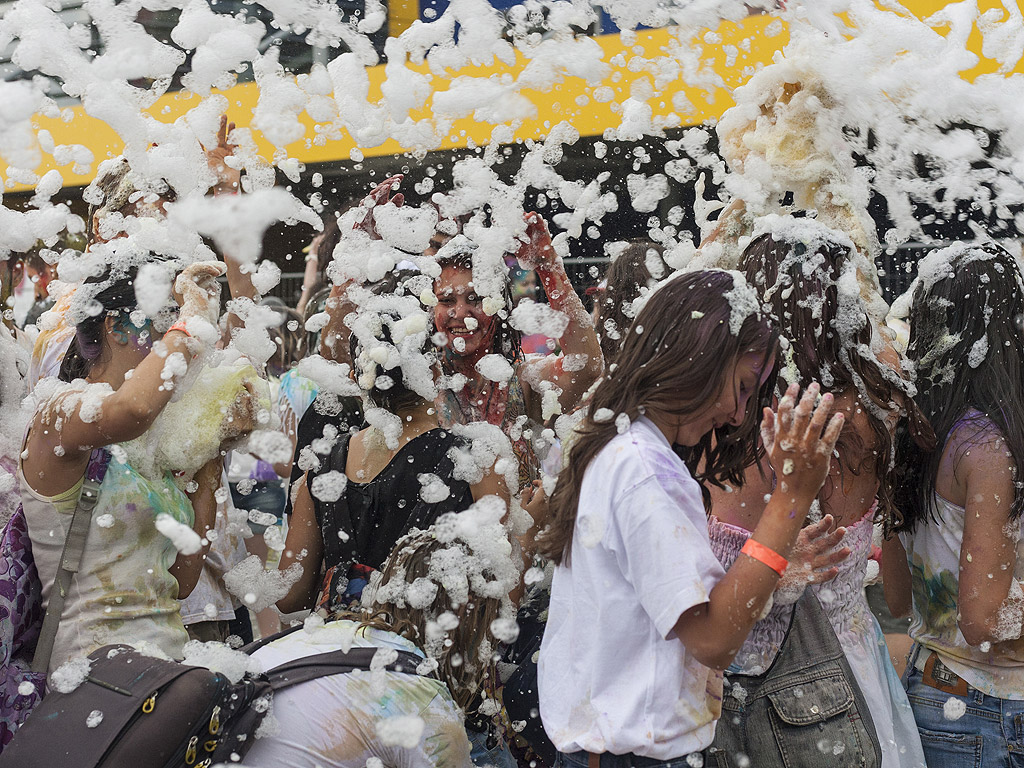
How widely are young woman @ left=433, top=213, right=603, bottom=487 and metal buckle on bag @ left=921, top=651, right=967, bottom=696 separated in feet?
3.27

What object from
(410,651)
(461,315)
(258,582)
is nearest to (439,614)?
(410,651)

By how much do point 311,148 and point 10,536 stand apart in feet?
14.5

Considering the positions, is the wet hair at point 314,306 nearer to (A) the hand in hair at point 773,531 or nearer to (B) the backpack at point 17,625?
(B) the backpack at point 17,625

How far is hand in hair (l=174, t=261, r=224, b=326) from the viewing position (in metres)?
2.02

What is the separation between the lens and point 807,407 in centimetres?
145

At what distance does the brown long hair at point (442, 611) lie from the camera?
6.10 feet

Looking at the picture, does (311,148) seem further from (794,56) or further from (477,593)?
(477,593)

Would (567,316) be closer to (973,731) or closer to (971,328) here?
(971,328)

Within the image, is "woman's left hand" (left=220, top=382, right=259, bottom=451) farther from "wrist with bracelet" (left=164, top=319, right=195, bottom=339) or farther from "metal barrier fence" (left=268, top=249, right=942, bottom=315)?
"metal barrier fence" (left=268, top=249, right=942, bottom=315)

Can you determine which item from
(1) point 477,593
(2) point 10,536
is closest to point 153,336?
(2) point 10,536

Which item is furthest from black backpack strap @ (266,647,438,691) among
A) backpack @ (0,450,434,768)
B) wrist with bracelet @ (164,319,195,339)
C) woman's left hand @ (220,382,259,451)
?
wrist with bracelet @ (164,319,195,339)

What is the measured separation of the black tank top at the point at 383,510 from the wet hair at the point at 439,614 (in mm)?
96

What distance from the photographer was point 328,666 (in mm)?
1688

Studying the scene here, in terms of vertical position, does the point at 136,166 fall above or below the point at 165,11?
below
